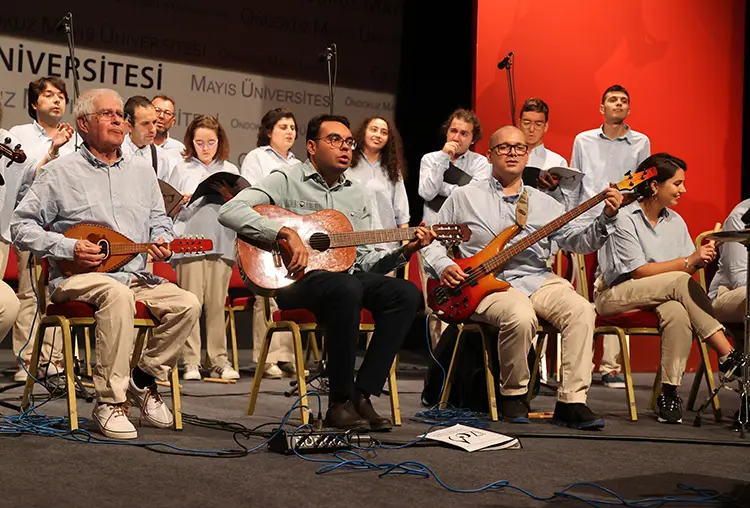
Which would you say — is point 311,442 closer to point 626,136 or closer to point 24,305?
point 24,305

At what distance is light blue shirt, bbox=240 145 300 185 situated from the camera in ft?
19.0

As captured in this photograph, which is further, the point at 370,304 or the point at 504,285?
the point at 504,285

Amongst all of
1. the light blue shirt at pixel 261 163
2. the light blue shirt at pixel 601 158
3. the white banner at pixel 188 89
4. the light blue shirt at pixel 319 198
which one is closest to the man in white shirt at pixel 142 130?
the light blue shirt at pixel 261 163

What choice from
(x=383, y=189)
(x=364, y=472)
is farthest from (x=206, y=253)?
(x=364, y=472)

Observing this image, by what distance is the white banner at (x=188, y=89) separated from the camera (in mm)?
6602

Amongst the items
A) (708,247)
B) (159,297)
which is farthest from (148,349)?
(708,247)

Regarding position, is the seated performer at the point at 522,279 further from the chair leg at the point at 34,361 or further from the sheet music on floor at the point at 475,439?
the chair leg at the point at 34,361

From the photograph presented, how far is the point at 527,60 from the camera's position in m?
6.52

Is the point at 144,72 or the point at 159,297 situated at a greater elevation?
the point at 144,72

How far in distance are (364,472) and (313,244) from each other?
4.05 ft

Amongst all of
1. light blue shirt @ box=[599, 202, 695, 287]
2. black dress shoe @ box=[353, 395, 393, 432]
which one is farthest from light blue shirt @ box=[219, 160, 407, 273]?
light blue shirt @ box=[599, 202, 695, 287]

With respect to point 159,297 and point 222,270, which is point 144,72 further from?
point 159,297

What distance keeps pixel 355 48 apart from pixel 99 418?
5.07 meters

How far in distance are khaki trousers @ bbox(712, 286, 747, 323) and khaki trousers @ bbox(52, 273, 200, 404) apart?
2.47 m
